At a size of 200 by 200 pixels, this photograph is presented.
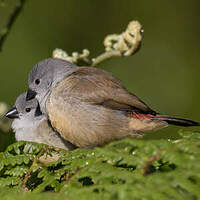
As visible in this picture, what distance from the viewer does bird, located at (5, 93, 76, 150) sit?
4232mm

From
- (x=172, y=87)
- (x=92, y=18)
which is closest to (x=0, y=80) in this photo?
(x=92, y=18)

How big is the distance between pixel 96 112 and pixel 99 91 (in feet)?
0.66

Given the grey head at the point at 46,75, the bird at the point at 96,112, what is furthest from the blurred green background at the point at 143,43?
the bird at the point at 96,112

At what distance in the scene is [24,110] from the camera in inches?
185

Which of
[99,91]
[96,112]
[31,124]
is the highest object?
[99,91]

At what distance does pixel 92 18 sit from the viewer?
7.68m

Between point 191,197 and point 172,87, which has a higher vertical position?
point 191,197

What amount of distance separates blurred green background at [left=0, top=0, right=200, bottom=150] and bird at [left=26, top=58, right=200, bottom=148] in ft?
9.13

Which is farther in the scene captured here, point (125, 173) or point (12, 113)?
point (12, 113)

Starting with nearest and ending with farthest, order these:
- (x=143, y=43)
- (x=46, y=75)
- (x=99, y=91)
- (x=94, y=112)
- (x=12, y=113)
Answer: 1. (x=94, y=112)
2. (x=99, y=91)
3. (x=46, y=75)
4. (x=12, y=113)
5. (x=143, y=43)

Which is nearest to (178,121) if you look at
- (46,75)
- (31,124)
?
(46,75)

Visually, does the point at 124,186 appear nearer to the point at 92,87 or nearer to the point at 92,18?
the point at 92,87

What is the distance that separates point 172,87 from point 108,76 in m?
3.37

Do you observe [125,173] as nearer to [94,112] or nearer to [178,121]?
[178,121]
